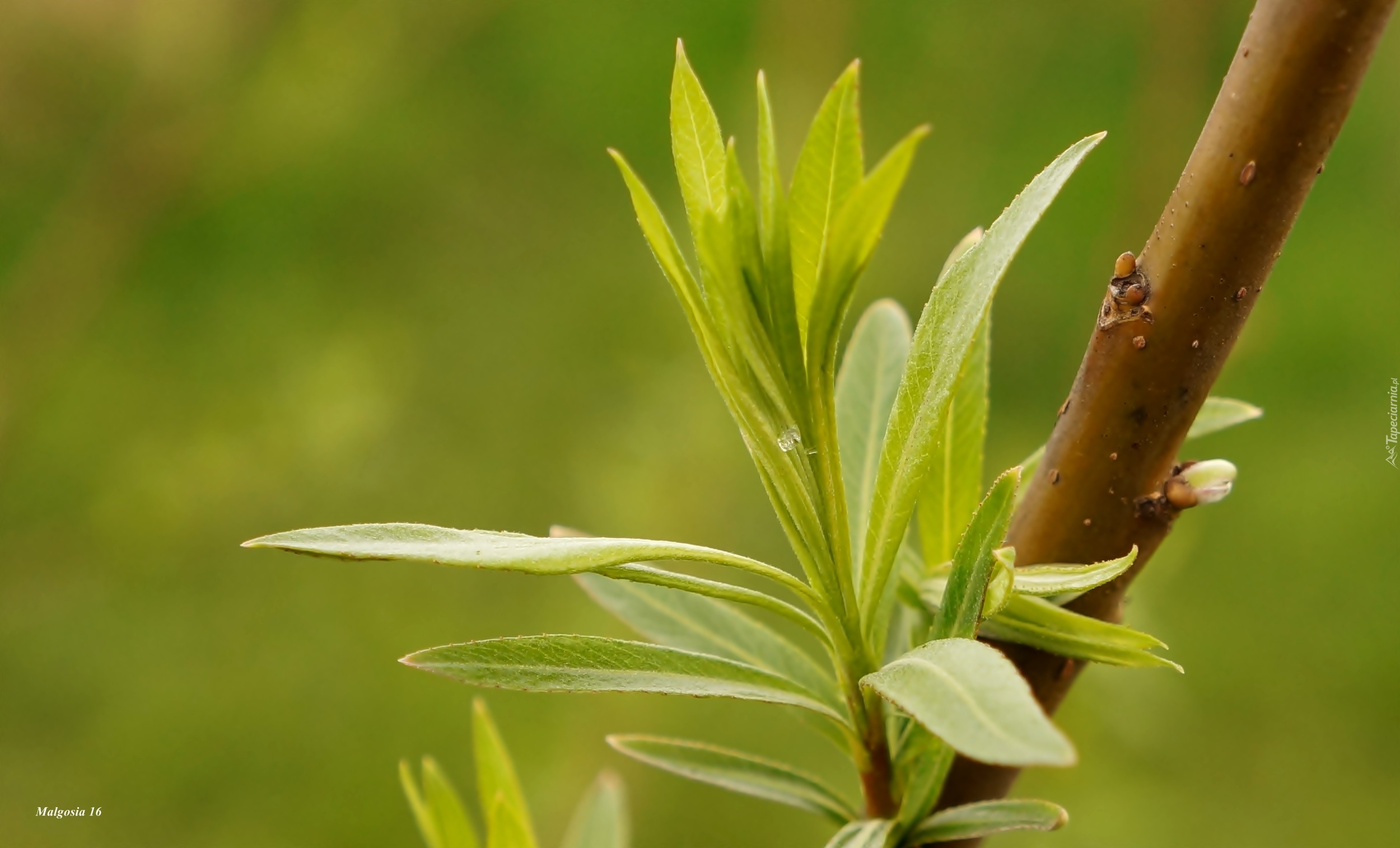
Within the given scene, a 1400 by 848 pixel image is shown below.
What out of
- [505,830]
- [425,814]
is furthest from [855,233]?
[425,814]

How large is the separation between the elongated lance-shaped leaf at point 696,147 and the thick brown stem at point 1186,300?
160mm

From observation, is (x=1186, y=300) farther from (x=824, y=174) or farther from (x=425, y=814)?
(x=425, y=814)

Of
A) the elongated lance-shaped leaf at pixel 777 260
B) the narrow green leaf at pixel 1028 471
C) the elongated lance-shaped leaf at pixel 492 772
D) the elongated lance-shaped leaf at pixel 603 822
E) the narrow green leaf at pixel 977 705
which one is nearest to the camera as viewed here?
the narrow green leaf at pixel 977 705

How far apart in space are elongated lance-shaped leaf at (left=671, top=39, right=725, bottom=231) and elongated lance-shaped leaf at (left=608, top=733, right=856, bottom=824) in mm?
264

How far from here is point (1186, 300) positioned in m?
0.37

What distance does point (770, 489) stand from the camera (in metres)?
0.43

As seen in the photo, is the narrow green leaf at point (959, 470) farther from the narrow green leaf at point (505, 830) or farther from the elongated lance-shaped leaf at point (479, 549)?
the narrow green leaf at point (505, 830)

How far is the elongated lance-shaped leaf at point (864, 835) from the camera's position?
1.30 feet

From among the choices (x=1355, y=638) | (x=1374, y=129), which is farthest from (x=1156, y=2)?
(x=1355, y=638)

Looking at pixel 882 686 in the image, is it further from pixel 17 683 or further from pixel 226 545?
pixel 17 683

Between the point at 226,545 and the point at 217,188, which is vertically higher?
the point at 217,188

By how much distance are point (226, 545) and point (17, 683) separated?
0.42 metres

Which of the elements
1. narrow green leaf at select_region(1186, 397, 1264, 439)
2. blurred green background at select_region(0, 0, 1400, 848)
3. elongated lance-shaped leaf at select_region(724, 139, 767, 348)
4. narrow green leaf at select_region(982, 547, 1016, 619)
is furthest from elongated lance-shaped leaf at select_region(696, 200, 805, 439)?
blurred green background at select_region(0, 0, 1400, 848)

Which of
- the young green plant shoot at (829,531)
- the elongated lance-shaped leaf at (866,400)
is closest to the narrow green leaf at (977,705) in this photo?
the young green plant shoot at (829,531)
